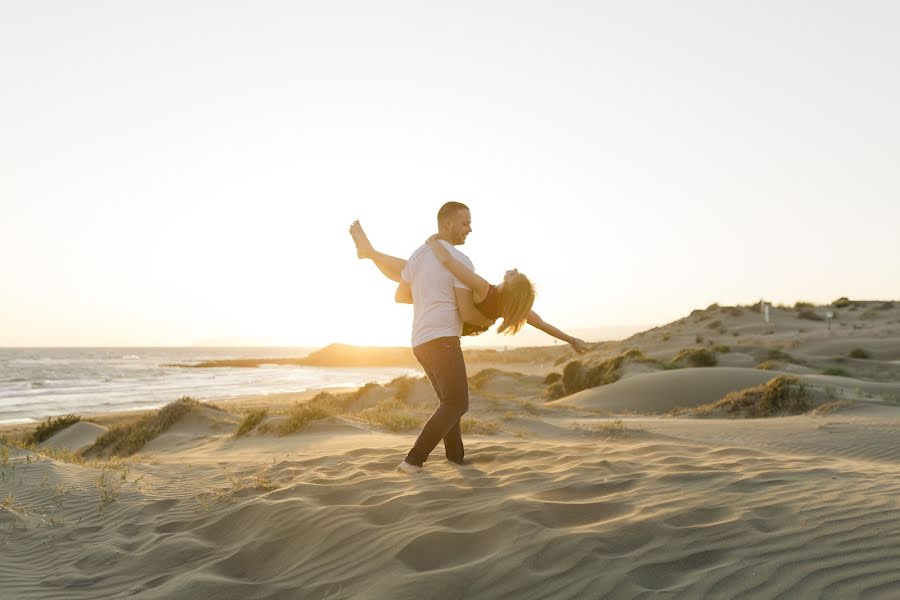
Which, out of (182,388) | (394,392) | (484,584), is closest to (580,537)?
(484,584)

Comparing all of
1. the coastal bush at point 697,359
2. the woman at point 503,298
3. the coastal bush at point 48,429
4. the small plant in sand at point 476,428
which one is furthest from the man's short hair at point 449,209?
the coastal bush at point 697,359

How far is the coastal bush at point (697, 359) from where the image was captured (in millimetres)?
23625

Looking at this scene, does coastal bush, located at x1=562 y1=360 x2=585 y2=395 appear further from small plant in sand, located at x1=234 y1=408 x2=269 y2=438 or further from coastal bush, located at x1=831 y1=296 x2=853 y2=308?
coastal bush, located at x1=831 y1=296 x2=853 y2=308

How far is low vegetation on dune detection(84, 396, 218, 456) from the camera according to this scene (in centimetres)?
1284

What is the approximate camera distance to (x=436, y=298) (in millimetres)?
5012

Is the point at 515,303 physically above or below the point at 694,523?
above

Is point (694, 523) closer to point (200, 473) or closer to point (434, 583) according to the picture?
point (434, 583)

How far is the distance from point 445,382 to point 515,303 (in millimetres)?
807

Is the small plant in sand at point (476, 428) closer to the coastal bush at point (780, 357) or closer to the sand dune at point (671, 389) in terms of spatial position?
the sand dune at point (671, 389)

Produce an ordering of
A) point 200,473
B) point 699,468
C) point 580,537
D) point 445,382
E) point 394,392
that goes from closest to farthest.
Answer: point 580,537 < point 699,468 < point 445,382 < point 200,473 < point 394,392

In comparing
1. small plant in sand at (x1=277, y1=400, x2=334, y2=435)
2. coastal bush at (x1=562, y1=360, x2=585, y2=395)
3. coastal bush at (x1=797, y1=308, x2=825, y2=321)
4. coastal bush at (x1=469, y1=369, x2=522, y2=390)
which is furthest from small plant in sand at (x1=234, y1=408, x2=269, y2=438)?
coastal bush at (x1=797, y1=308, x2=825, y2=321)

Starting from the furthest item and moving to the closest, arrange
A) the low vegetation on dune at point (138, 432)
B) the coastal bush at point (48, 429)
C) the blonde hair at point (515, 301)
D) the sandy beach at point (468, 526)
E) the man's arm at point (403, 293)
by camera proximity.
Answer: the coastal bush at point (48, 429) → the low vegetation on dune at point (138, 432) → the man's arm at point (403, 293) → the blonde hair at point (515, 301) → the sandy beach at point (468, 526)

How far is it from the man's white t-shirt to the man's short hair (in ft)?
0.78

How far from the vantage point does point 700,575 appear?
2812 mm
